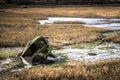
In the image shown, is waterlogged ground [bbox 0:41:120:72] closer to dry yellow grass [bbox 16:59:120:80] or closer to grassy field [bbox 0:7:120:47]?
grassy field [bbox 0:7:120:47]

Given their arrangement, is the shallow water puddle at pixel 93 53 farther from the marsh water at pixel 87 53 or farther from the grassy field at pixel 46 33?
the grassy field at pixel 46 33

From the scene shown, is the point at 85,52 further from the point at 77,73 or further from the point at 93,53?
the point at 77,73

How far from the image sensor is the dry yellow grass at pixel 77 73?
12.6 metres

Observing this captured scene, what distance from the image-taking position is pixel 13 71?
1455 centimetres

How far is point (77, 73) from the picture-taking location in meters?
13.1

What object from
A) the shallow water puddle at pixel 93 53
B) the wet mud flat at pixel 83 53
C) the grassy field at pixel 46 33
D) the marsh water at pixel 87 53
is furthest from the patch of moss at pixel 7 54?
the shallow water puddle at pixel 93 53

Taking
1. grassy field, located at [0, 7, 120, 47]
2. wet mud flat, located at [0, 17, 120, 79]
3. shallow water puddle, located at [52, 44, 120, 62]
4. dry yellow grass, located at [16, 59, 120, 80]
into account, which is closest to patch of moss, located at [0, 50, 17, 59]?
wet mud flat, located at [0, 17, 120, 79]

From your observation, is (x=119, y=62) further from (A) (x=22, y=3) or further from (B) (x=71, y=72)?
(A) (x=22, y=3)

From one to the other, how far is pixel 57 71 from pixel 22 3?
93604 mm

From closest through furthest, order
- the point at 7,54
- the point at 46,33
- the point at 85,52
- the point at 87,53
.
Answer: the point at 7,54 → the point at 87,53 → the point at 85,52 → the point at 46,33

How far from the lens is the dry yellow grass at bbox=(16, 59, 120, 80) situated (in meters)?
12.6

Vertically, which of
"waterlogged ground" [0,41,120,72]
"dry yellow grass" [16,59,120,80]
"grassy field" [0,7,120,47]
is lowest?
"grassy field" [0,7,120,47]

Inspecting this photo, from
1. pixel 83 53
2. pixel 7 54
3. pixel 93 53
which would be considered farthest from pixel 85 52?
pixel 7 54


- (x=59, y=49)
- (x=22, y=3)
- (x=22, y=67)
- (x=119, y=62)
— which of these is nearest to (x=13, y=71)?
(x=22, y=67)
